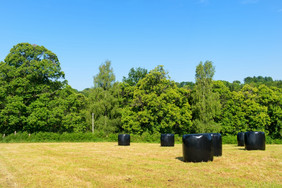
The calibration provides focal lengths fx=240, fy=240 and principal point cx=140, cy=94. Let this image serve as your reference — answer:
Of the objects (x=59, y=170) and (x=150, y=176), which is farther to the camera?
(x=59, y=170)

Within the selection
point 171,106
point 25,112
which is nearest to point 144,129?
point 171,106

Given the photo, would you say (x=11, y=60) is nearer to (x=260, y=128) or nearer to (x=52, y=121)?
(x=52, y=121)

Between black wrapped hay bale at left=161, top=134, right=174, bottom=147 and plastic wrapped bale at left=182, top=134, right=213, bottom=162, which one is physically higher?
plastic wrapped bale at left=182, top=134, right=213, bottom=162

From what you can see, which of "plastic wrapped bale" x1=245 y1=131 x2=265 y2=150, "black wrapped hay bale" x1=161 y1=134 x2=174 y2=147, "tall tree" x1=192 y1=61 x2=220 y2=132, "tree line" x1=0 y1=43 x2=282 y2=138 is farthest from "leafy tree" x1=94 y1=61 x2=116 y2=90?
"plastic wrapped bale" x1=245 y1=131 x2=265 y2=150

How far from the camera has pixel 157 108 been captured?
40.0m

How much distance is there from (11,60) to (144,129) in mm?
24324

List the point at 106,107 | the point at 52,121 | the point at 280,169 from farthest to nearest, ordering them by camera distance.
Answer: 1. the point at 106,107
2. the point at 52,121
3. the point at 280,169

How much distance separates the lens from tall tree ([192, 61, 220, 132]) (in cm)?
4034

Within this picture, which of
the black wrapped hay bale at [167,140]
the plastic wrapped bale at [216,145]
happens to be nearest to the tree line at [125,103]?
the black wrapped hay bale at [167,140]

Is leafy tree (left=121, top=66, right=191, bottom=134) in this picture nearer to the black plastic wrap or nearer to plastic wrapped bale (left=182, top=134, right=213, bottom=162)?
the black plastic wrap

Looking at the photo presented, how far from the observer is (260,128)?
4247 centimetres

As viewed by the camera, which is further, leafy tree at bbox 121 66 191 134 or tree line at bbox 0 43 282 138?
leafy tree at bbox 121 66 191 134

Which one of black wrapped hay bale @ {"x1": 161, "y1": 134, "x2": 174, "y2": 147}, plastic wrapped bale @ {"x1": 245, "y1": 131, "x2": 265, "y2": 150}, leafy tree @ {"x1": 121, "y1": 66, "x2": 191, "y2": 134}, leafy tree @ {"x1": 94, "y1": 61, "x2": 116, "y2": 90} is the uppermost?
leafy tree @ {"x1": 94, "y1": 61, "x2": 116, "y2": 90}

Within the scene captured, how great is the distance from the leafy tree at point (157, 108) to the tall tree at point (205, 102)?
5.79ft
